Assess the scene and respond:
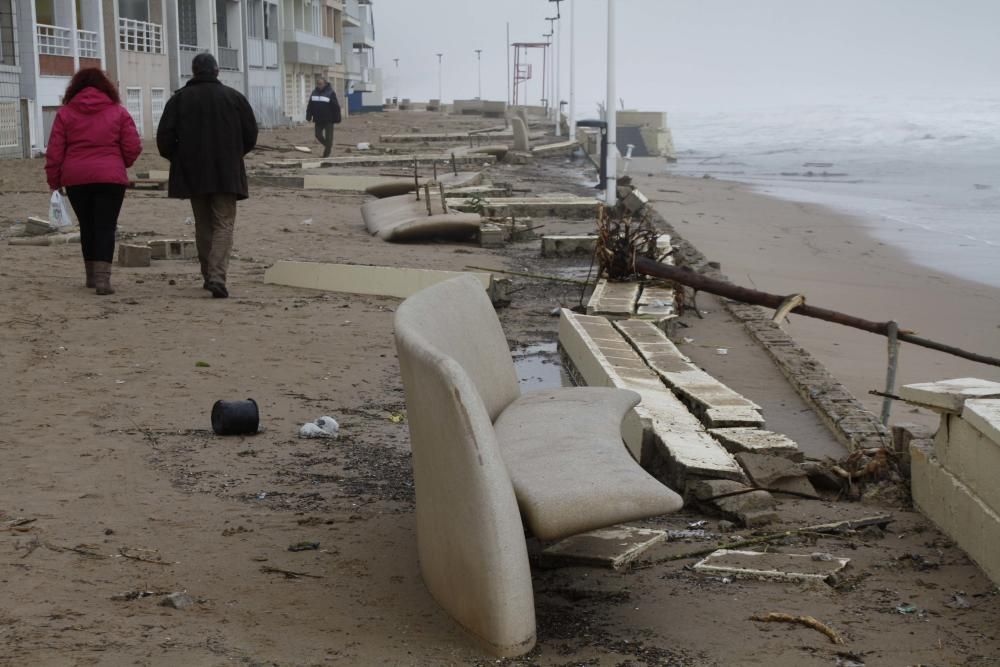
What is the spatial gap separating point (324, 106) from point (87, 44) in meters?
6.56

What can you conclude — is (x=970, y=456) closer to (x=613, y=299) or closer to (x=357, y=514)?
(x=357, y=514)

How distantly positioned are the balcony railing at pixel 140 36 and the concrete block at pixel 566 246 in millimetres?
24424

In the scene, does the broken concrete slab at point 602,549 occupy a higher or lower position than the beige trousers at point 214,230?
lower

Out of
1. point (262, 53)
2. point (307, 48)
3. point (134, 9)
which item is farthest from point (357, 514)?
point (307, 48)

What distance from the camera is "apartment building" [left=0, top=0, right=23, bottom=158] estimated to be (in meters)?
26.1

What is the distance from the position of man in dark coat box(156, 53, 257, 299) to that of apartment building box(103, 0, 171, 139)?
82.5ft

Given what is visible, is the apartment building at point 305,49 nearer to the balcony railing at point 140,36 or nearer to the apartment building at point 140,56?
the apartment building at point 140,56

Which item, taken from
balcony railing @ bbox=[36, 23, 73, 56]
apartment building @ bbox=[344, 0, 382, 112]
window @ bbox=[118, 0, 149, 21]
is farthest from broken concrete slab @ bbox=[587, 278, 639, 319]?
apartment building @ bbox=[344, 0, 382, 112]

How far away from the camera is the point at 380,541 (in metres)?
4.73

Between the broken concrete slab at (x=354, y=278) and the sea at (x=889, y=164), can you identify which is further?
the sea at (x=889, y=164)

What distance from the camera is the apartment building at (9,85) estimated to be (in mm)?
26141

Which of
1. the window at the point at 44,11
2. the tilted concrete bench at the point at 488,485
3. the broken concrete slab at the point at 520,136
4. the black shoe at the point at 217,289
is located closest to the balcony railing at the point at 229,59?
the window at the point at 44,11

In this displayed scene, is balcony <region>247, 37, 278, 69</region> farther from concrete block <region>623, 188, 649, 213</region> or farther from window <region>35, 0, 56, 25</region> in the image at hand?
concrete block <region>623, 188, 649, 213</region>

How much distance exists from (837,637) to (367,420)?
3.33m
